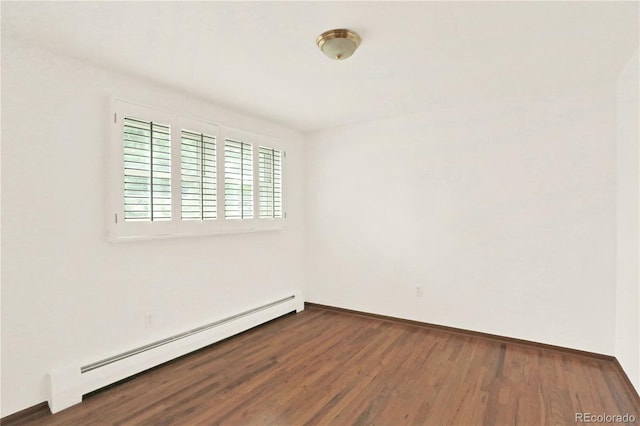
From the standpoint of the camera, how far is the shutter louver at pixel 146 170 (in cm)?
259

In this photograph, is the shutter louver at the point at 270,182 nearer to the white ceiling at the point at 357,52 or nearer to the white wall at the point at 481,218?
the white wall at the point at 481,218

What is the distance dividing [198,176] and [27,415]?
2121mm

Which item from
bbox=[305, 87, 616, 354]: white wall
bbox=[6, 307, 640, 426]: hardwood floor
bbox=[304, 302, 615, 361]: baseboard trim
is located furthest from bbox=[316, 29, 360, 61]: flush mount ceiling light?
bbox=[304, 302, 615, 361]: baseboard trim

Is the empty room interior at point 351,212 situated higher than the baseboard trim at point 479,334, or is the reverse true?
the empty room interior at point 351,212

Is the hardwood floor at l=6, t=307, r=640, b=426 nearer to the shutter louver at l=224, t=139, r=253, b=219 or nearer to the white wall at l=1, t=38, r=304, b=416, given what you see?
the white wall at l=1, t=38, r=304, b=416

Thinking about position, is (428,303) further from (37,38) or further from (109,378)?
(37,38)

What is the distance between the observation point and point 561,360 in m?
2.86

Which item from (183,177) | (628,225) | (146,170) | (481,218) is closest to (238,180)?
(183,177)

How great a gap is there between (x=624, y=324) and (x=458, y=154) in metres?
2.06

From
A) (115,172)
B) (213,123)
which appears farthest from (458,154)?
(115,172)

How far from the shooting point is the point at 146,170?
2676 millimetres

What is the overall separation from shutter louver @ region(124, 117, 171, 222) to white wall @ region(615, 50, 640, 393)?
12.2 feet

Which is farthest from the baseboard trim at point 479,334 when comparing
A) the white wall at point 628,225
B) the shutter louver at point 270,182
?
the shutter louver at point 270,182

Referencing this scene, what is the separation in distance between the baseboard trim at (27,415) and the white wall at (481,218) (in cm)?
305
